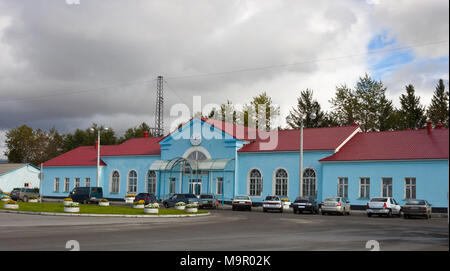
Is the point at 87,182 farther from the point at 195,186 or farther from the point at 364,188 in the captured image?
the point at 364,188

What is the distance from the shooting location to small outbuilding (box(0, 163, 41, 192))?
76.8 meters

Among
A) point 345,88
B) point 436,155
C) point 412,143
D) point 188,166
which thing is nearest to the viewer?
point 436,155

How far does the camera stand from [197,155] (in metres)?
56.1

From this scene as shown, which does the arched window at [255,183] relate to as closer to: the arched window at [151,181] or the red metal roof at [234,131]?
the red metal roof at [234,131]

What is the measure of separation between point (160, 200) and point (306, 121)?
3620cm

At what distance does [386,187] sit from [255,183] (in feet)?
44.5

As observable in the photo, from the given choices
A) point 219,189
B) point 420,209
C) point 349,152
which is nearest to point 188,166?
point 219,189

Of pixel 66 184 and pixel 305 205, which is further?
pixel 66 184

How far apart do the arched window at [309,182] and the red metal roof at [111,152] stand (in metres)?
19.1

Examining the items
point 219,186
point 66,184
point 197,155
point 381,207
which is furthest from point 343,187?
point 66,184

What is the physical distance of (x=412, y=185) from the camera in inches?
1682

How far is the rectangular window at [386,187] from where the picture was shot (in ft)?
144
